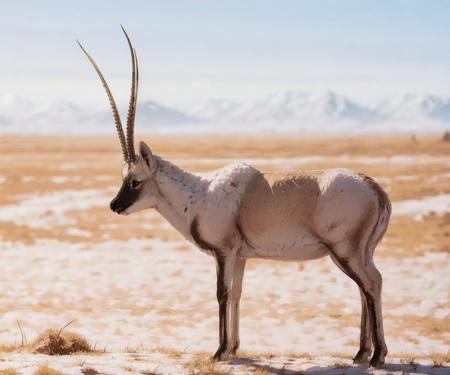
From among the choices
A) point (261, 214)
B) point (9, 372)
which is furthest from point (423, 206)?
point (9, 372)

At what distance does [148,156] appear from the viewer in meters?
8.87

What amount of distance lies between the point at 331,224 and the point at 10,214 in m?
27.9

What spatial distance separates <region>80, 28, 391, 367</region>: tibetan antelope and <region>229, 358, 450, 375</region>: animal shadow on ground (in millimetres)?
199

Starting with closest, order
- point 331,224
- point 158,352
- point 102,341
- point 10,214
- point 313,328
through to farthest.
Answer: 1. point 331,224
2. point 158,352
3. point 102,341
4. point 313,328
5. point 10,214

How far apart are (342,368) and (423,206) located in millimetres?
26524

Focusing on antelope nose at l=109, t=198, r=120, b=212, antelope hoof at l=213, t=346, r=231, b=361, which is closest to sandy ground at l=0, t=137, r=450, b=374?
antelope hoof at l=213, t=346, r=231, b=361

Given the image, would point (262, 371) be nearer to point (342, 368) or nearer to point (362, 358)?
point (342, 368)

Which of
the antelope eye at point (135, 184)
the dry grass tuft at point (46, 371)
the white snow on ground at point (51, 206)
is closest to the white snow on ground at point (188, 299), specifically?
the antelope eye at point (135, 184)

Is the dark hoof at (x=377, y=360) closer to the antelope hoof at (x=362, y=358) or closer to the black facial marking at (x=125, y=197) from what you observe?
the antelope hoof at (x=362, y=358)

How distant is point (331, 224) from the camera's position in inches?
328

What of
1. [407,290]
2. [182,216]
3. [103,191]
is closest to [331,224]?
[182,216]

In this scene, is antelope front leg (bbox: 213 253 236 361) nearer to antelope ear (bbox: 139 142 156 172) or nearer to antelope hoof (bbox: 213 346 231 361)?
antelope hoof (bbox: 213 346 231 361)

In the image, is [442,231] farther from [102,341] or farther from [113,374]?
[113,374]

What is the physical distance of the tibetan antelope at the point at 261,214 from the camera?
839cm
